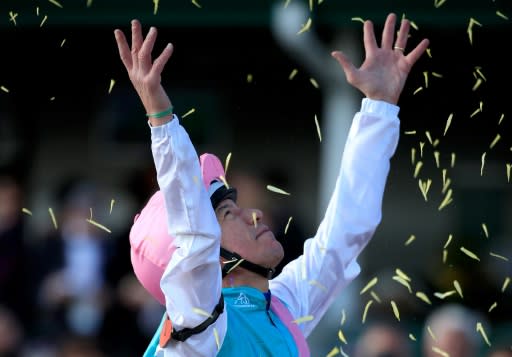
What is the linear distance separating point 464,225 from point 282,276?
7.75m

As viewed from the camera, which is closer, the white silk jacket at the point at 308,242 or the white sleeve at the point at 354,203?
the white silk jacket at the point at 308,242

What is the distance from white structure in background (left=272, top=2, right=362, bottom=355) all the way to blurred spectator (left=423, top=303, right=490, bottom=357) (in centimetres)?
213

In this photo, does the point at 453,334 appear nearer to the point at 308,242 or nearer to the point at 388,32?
the point at 308,242

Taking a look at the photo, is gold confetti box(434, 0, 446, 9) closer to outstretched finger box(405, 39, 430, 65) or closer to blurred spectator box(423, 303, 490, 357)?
blurred spectator box(423, 303, 490, 357)

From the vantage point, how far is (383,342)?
23.1 ft

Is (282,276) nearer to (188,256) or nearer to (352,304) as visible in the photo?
(188,256)

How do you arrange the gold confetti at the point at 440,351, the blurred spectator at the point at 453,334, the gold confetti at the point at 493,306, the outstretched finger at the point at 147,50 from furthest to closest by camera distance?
the gold confetti at the point at 493,306, the blurred spectator at the point at 453,334, the gold confetti at the point at 440,351, the outstretched finger at the point at 147,50

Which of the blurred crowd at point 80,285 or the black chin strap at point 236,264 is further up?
the black chin strap at point 236,264

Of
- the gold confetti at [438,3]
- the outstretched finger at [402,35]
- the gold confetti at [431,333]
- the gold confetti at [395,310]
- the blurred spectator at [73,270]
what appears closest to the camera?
the outstretched finger at [402,35]

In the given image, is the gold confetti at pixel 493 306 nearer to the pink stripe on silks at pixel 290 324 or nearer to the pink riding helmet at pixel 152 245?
the pink stripe on silks at pixel 290 324

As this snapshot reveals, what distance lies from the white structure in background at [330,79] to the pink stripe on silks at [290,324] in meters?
4.56

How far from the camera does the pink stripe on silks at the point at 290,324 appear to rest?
4609mm

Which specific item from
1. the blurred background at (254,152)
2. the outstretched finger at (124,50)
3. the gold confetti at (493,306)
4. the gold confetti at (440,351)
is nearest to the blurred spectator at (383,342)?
the blurred background at (254,152)

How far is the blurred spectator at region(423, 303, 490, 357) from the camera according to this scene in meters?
6.79
